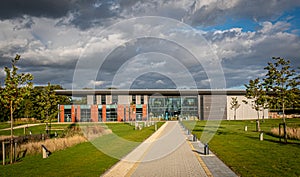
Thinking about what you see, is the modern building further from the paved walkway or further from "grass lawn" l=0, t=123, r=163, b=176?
"grass lawn" l=0, t=123, r=163, b=176

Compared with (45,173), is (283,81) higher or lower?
higher

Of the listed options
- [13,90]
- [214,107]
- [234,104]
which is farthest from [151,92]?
[13,90]

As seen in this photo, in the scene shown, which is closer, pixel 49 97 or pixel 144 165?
pixel 144 165

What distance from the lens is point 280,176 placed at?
34.6ft

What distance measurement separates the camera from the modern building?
7769 centimetres

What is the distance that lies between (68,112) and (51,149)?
60.8 m

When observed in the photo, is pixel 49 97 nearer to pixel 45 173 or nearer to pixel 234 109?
pixel 45 173

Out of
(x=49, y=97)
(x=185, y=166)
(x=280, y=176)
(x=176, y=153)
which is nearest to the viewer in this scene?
(x=280, y=176)

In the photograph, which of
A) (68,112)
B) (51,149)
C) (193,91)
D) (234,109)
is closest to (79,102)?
(68,112)

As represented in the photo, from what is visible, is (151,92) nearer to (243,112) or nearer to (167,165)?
(243,112)

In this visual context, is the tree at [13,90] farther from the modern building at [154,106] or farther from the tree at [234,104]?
the tree at [234,104]

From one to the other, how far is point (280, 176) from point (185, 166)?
3865 millimetres

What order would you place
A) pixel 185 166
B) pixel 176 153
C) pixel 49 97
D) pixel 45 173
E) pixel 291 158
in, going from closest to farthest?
pixel 45 173 < pixel 185 166 < pixel 291 158 < pixel 176 153 < pixel 49 97

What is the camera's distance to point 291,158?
47.5ft
